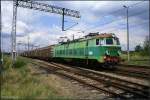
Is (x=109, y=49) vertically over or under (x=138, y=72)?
over

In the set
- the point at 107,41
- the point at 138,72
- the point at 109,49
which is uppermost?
the point at 107,41

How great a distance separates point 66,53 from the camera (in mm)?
37750

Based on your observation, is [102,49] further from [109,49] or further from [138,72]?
[138,72]

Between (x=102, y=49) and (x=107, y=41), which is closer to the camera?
(x=102, y=49)

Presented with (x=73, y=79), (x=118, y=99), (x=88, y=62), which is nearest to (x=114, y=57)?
(x=88, y=62)

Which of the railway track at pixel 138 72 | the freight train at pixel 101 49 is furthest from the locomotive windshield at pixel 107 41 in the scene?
the railway track at pixel 138 72

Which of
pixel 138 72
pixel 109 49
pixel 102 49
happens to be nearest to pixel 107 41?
pixel 109 49

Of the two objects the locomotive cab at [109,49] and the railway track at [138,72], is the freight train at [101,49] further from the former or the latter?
the railway track at [138,72]

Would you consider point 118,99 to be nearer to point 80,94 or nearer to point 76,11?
point 80,94

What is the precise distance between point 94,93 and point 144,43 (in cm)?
5995

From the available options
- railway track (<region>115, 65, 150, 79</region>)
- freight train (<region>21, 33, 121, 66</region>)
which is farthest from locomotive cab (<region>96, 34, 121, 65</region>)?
railway track (<region>115, 65, 150, 79</region>)

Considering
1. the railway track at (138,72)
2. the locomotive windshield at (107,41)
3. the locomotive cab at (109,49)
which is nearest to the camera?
the railway track at (138,72)

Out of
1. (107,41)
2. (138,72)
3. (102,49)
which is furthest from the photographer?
(107,41)

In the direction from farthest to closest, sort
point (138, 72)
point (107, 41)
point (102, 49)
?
point (107, 41), point (102, 49), point (138, 72)
